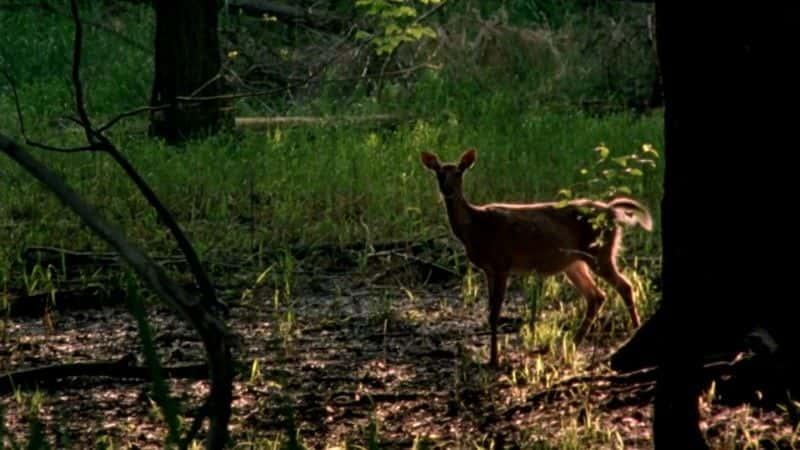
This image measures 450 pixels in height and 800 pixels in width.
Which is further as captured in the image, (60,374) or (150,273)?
(60,374)

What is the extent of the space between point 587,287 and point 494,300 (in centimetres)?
65

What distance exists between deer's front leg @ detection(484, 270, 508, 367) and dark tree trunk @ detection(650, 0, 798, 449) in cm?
135

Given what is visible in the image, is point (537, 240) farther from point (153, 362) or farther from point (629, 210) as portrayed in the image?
point (153, 362)

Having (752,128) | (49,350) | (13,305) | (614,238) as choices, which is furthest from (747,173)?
(13,305)

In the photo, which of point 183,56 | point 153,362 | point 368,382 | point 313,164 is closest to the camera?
point 153,362

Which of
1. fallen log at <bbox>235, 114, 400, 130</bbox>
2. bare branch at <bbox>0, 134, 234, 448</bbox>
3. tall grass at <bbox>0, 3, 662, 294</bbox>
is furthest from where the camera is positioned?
fallen log at <bbox>235, 114, 400, 130</bbox>

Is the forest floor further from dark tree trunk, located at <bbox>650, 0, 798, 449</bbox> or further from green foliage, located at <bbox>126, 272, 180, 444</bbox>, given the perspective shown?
green foliage, located at <bbox>126, 272, 180, 444</bbox>

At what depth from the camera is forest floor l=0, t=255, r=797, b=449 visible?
625 centimetres

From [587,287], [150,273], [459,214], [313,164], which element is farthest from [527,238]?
[150,273]

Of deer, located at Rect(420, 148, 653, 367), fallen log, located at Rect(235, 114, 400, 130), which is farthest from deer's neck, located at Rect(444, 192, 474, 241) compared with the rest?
fallen log, located at Rect(235, 114, 400, 130)

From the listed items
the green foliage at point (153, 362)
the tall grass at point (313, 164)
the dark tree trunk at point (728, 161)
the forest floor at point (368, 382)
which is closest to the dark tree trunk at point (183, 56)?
the tall grass at point (313, 164)

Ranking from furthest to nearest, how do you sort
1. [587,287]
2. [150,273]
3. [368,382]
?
[587,287] < [368,382] < [150,273]

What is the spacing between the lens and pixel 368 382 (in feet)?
23.9

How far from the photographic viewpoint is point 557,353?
24.9 ft
